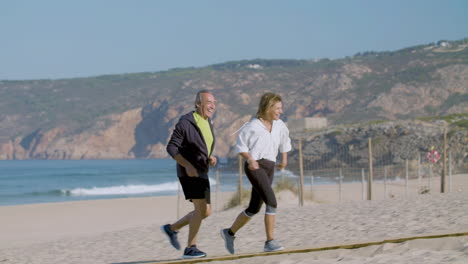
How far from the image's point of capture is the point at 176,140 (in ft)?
21.0

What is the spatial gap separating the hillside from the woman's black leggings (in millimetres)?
96725

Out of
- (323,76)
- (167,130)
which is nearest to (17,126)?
(167,130)

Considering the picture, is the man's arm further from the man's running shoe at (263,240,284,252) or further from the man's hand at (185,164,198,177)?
the man's running shoe at (263,240,284,252)

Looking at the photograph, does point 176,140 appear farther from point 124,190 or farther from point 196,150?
point 124,190

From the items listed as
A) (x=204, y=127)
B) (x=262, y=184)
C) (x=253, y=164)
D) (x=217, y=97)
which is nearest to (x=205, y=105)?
(x=204, y=127)

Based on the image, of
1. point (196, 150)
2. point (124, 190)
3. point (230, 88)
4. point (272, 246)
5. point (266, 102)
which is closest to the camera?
point (196, 150)

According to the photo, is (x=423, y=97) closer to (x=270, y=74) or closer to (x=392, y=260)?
(x=270, y=74)

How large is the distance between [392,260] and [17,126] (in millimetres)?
168841

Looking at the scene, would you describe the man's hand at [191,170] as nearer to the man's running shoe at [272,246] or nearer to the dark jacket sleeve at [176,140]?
the dark jacket sleeve at [176,140]

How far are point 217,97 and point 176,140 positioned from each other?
418 feet

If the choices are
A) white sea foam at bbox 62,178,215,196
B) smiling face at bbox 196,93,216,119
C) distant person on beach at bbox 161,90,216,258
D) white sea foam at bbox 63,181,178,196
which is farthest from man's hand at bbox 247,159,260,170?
white sea foam at bbox 63,181,178,196

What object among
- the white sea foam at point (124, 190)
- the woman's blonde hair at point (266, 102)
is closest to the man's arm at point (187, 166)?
the woman's blonde hair at point (266, 102)

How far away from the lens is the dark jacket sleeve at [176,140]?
635cm

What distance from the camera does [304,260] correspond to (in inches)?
257
